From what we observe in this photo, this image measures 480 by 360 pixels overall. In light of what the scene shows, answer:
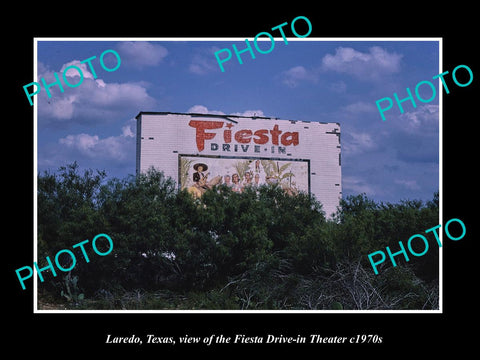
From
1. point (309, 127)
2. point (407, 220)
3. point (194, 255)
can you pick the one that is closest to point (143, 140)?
point (309, 127)

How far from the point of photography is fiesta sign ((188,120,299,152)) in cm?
2097

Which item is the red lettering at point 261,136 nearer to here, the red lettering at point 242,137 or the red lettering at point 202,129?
the red lettering at point 242,137

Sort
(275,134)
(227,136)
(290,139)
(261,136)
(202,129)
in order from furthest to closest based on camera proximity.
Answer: (290,139) < (275,134) < (261,136) < (227,136) < (202,129)

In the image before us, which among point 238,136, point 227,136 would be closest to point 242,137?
point 238,136

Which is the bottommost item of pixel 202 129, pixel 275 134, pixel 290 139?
pixel 290 139

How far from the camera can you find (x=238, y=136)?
21.2 meters

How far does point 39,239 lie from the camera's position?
42.3ft

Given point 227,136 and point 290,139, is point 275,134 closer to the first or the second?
point 290,139

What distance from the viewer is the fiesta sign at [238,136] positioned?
2097cm

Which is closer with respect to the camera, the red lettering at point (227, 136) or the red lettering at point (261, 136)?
the red lettering at point (227, 136)

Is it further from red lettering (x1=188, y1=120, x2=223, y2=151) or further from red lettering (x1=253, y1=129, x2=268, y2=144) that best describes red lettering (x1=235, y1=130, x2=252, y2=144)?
red lettering (x1=188, y1=120, x2=223, y2=151)

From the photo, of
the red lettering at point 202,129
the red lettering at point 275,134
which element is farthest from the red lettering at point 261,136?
the red lettering at point 202,129

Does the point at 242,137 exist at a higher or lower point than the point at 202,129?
lower

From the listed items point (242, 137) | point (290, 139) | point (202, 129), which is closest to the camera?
point (202, 129)
